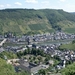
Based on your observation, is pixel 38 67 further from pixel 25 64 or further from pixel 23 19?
pixel 23 19

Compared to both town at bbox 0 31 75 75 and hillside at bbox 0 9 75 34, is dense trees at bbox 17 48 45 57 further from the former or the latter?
hillside at bbox 0 9 75 34

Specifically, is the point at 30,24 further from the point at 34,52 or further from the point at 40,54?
the point at 40,54

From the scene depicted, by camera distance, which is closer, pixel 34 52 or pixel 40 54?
pixel 40 54

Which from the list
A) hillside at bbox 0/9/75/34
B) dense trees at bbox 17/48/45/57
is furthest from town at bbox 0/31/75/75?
hillside at bbox 0/9/75/34

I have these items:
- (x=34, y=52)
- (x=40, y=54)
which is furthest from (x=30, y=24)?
(x=40, y=54)

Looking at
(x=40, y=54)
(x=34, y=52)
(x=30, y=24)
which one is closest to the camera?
(x=40, y=54)

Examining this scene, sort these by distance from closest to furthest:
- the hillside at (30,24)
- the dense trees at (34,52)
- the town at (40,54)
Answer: the town at (40,54)
the dense trees at (34,52)
the hillside at (30,24)

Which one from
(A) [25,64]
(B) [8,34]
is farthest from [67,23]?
(A) [25,64]

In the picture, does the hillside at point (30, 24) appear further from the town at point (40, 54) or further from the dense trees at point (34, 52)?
the dense trees at point (34, 52)

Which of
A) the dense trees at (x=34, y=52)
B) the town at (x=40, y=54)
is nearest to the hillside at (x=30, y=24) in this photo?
the town at (x=40, y=54)

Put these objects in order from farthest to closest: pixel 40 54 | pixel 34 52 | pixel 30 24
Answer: pixel 30 24, pixel 34 52, pixel 40 54

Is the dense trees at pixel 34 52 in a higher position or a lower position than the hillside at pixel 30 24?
lower

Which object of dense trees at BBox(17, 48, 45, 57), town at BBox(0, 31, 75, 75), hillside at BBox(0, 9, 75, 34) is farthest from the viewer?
hillside at BBox(0, 9, 75, 34)
